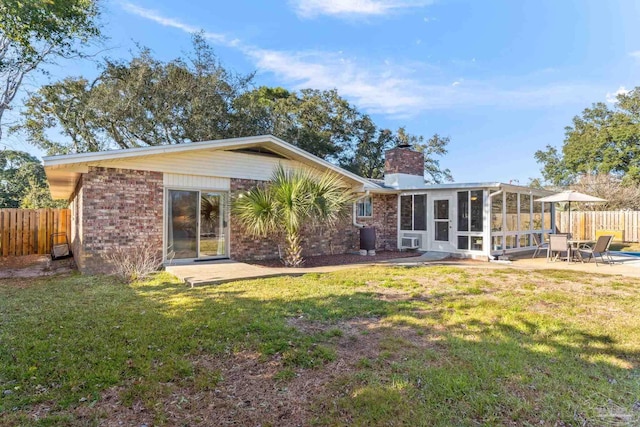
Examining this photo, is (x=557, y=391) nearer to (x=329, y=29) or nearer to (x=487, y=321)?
(x=487, y=321)

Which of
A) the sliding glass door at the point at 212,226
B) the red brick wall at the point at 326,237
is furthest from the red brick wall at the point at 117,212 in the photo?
the red brick wall at the point at 326,237

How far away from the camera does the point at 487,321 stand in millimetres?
4746

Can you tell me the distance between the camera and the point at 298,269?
28.4ft

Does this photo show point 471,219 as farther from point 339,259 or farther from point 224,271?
point 224,271

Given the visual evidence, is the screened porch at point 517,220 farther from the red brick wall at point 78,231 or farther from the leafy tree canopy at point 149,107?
the leafy tree canopy at point 149,107

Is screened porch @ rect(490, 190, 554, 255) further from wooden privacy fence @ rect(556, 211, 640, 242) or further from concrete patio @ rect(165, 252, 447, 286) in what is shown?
concrete patio @ rect(165, 252, 447, 286)

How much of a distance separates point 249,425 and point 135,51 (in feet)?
62.9

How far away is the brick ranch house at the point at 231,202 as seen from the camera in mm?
8188

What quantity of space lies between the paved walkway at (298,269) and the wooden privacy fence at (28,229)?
857 centimetres

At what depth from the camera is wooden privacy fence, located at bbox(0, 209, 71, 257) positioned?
12.6m

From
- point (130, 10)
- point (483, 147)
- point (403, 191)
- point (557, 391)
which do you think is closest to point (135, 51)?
point (130, 10)

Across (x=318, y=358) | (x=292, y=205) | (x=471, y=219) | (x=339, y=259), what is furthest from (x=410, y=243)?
(x=318, y=358)

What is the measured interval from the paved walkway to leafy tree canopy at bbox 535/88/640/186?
2262 centimetres

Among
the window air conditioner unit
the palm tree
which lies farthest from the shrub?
the window air conditioner unit
